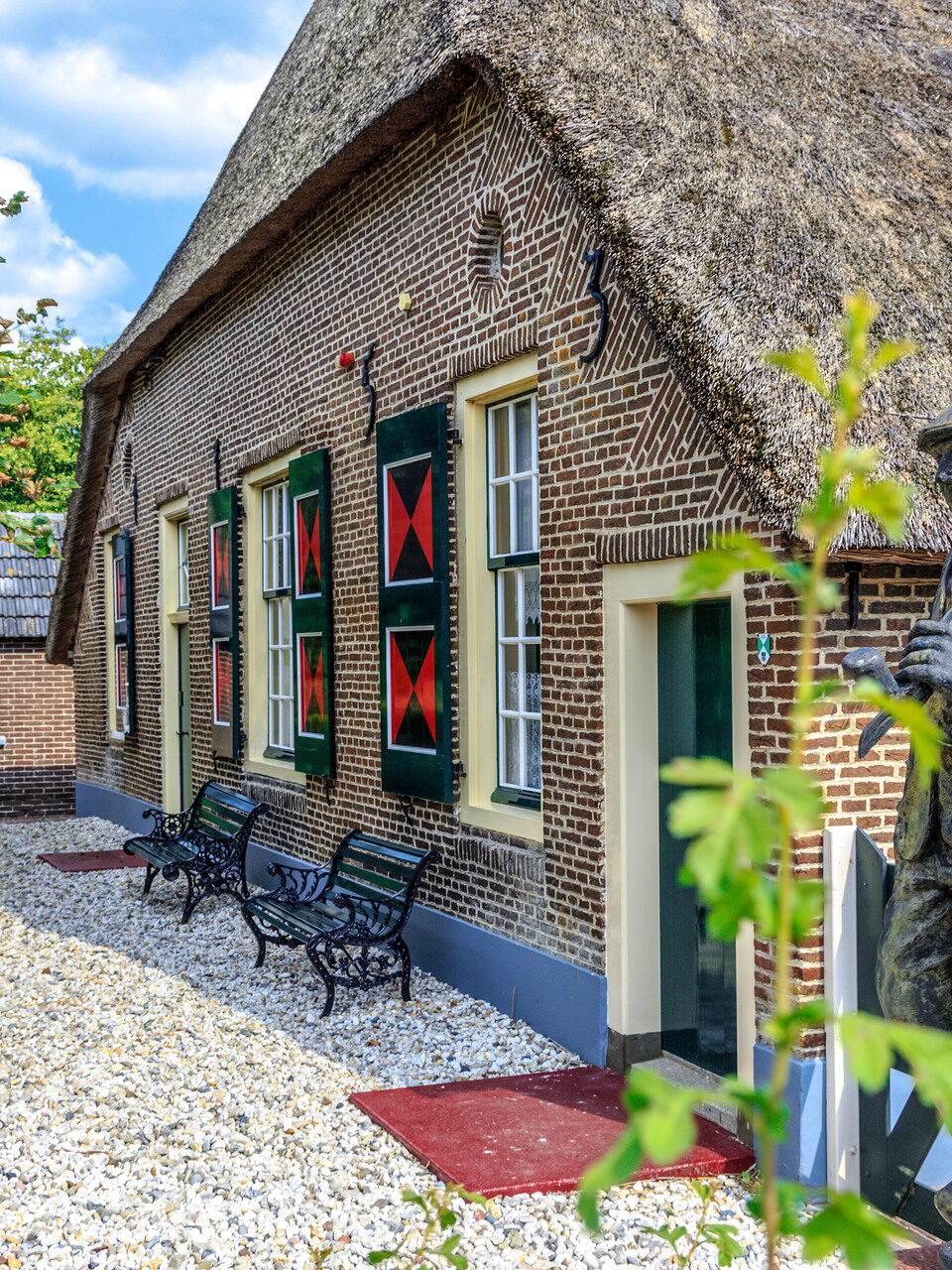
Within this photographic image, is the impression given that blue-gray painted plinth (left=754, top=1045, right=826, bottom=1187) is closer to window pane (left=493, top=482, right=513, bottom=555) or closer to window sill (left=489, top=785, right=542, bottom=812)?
window sill (left=489, top=785, right=542, bottom=812)

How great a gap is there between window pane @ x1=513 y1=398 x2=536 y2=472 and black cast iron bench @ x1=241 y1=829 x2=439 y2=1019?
2.24 metres

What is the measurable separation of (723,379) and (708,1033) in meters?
2.88

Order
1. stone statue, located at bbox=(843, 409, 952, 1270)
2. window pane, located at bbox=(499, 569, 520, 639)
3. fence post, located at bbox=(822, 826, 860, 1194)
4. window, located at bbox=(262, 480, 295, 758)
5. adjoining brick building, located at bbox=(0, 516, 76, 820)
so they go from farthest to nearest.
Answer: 1. adjoining brick building, located at bbox=(0, 516, 76, 820)
2. window, located at bbox=(262, 480, 295, 758)
3. window pane, located at bbox=(499, 569, 520, 639)
4. fence post, located at bbox=(822, 826, 860, 1194)
5. stone statue, located at bbox=(843, 409, 952, 1270)

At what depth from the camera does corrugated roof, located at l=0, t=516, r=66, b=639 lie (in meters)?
17.0

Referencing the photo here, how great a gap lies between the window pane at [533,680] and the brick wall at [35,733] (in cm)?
1225

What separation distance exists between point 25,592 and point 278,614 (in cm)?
870

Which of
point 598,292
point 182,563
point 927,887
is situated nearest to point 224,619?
point 182,563

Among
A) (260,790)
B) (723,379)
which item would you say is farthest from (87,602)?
(723,379)

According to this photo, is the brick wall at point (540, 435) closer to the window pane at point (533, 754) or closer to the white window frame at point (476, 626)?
the white window frame at point (476, 626)

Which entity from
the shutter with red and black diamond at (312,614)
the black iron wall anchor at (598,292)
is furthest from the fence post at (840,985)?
the shutter with red and black diamond at (312,614)

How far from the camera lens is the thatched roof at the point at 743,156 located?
4539mm

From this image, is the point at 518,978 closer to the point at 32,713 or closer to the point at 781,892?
the point at 781,892

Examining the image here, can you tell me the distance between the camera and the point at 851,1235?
2.75ft

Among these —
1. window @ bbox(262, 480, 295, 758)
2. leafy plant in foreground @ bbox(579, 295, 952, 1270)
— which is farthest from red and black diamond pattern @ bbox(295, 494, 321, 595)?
leafy plant in foreground @ bbox(579, 295, 952, 1270)
